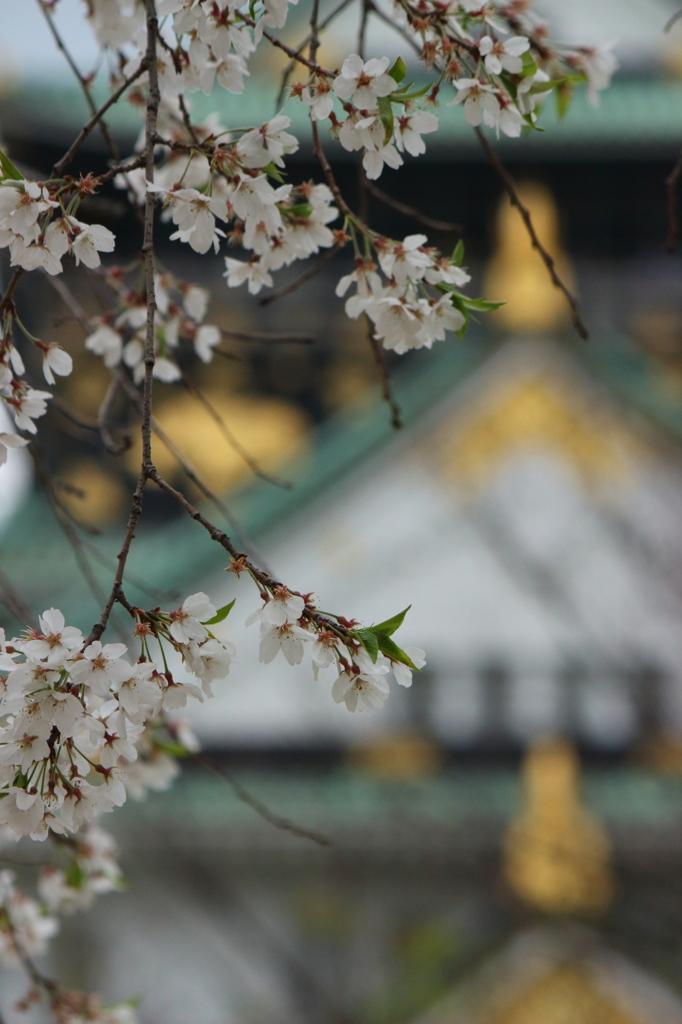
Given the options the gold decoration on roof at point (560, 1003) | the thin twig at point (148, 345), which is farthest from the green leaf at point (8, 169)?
the gold decoration on roof at point (560, 1003)

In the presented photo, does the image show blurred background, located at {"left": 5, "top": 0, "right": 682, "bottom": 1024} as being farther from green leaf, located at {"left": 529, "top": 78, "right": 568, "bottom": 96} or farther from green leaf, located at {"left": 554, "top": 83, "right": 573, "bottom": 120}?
green leaf, located at {"left": 529, "top": 78, "right": 568, "bottom": 96}

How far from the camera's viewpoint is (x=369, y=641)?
974 mm

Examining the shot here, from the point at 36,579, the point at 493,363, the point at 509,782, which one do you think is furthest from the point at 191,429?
the point at 509,782

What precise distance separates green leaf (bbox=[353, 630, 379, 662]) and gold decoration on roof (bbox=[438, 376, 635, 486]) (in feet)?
16.6

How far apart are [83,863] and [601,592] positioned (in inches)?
158

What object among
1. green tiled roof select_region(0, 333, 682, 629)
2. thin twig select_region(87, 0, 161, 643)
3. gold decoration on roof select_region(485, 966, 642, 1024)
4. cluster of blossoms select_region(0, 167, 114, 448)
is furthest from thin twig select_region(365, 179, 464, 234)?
gold decoration on roof select_region(485, 966, 642, 1024)

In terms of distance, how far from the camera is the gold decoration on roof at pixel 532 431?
5984mm

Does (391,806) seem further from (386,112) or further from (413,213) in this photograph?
(386,112)

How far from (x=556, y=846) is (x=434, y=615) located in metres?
1.52

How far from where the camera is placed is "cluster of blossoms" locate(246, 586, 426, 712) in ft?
3.18

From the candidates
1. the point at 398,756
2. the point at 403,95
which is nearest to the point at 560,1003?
the point at 398,756

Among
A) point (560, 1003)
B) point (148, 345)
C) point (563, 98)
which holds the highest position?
point (563, 98)

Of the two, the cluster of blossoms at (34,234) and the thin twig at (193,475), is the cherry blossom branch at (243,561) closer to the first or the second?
the thin twig at (193,475)

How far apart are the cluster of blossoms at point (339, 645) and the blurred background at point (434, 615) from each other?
279 centimetres
